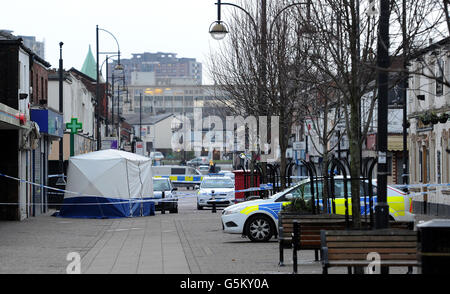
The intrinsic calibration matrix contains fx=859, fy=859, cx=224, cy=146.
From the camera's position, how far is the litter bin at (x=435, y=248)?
30.8 ft

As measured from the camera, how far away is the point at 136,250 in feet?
61.5

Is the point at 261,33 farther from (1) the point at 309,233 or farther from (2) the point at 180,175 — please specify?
(2) the point at 180,175

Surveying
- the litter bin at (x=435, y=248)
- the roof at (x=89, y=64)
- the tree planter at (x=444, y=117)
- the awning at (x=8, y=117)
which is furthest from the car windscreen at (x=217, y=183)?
the roof at (x=89, y=64)

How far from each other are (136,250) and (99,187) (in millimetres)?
14384

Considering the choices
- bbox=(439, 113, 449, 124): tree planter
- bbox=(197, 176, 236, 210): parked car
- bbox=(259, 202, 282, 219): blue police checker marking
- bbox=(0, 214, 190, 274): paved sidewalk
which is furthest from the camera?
bbox=(197, 176, 236, 210): parked car

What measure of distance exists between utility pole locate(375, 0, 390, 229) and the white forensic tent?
20712 millimetres

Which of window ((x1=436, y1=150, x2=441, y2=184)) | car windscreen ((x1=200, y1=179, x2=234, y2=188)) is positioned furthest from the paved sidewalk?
window ((x1=436, y1=150, x2=441, y2=184))

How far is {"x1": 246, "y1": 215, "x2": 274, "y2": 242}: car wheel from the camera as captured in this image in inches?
811

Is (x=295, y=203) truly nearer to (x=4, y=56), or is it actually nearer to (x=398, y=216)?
(x=398, y=216)

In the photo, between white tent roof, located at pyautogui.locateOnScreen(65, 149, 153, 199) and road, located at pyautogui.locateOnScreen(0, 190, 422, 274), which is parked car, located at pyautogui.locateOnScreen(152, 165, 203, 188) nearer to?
white tent roof, located at pyautogui.locateOnScreen(65, 149, 153, 199)

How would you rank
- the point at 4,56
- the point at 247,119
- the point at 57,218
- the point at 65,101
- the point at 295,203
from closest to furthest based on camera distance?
the point at 295,203 < the point at 4,56 < the point at 57,218 < the point at 247,119 < the point at 65,101
